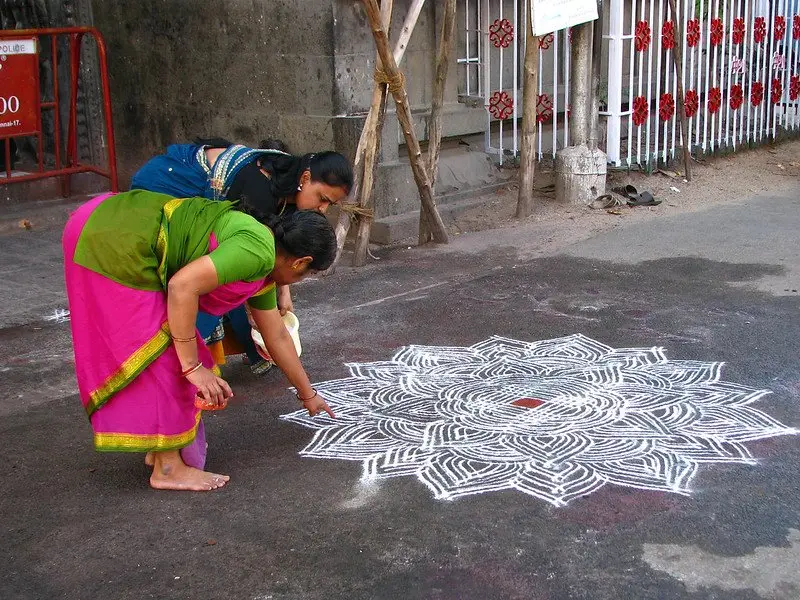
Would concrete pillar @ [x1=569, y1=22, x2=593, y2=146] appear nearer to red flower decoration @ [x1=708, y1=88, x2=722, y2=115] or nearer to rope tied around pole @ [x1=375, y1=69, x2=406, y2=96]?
red flower decoration @ [x1=708, y1=88, x2=722, y2=115]

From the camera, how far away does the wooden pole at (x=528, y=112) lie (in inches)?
269

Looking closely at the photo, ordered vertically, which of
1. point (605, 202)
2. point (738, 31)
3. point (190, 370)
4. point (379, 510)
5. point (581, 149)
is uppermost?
point (738, 31)

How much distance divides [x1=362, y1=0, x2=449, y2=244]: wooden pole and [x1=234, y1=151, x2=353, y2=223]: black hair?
2183mm

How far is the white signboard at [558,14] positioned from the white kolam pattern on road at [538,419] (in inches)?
119

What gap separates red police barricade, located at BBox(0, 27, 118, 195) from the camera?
267 inches

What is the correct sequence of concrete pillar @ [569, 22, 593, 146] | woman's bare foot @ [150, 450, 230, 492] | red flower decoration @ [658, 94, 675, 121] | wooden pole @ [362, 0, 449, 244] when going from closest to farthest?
1. woman's bare foot @ [150, 450, 230, 492]
2. wooden pole @ [362, 0, 449, 244]
3. concrete pillar @ [569, 22, 593, 146]
4. red flower decoration @ [658, 94, 675, 121]

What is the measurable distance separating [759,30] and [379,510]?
7448mm

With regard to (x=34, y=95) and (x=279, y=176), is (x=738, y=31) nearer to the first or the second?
(x=34, y=95)

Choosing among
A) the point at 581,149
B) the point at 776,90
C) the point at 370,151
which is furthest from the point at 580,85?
the point at 776,90

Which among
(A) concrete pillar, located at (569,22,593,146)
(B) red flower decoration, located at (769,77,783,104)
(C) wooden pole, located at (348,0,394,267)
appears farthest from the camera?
(B) red flower decoration, located at (769,77,783,104)

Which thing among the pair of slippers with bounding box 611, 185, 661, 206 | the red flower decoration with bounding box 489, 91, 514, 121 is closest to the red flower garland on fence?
the pair of slippers with bounding box 611, 185, 661, 206

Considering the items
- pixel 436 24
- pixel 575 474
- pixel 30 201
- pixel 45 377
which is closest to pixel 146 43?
pixel 30 201

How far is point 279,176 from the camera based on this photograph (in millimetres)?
Answer: 3592

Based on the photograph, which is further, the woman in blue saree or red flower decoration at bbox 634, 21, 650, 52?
red flower decoration at bbox 634, 21, 650, 52
